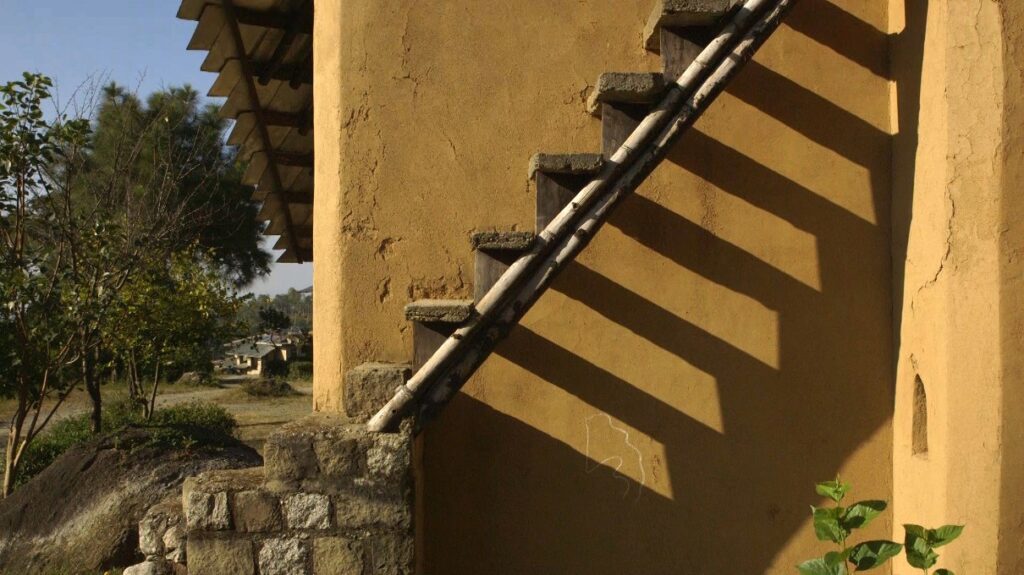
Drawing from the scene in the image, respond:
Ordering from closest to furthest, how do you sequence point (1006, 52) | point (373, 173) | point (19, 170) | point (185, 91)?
1. point (1006, 52)
2. point (373, 173)
3. point (19, 170)
4. point (185, 91)

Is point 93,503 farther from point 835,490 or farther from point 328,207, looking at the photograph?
point 835,490

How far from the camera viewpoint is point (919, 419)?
430cm

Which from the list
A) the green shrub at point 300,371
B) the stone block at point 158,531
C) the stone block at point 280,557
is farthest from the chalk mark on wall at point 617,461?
the green shrub at point 300,371

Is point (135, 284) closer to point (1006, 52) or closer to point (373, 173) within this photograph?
point (373, 173)

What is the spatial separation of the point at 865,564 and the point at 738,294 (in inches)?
63.2

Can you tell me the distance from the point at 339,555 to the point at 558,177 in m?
1.86

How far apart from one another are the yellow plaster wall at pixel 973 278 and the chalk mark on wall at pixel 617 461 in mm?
1318

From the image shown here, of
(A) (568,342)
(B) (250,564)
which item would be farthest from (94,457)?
(A) (568,342)

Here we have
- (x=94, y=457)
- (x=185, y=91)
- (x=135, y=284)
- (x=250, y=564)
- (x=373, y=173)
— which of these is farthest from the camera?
(x=185, y=91)

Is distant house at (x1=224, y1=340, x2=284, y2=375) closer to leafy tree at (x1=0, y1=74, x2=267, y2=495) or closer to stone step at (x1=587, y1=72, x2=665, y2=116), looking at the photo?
leafy tree at (x1=0, y1=74, x2=267, y2=495)

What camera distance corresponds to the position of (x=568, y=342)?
15.3ft

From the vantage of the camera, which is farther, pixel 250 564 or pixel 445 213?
pixel 445 213

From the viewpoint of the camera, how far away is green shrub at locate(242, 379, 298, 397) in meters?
20.8

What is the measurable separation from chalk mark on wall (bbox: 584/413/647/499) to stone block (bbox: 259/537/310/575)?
1561 mm
